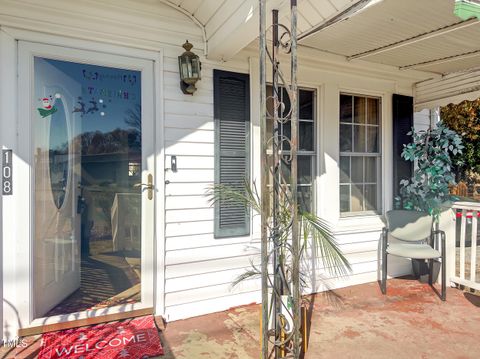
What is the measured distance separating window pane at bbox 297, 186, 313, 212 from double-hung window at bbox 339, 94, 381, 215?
1.42 ft

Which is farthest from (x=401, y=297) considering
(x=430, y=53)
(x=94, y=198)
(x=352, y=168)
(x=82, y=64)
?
(x=82, y=64)

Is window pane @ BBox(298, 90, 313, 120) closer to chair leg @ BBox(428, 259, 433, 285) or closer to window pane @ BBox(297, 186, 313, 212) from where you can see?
window pane @ BBox(297, 186, 313, 212)

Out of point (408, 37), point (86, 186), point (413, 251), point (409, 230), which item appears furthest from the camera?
point (409, 230)

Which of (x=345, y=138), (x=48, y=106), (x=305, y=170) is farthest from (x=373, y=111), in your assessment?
(x=48, y=106)

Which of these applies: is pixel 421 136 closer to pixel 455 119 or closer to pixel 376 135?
pixel 376 135

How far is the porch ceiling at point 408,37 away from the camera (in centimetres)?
246

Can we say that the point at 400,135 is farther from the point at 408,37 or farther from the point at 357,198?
the point at 408,37

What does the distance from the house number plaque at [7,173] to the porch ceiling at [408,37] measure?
8.34 ft

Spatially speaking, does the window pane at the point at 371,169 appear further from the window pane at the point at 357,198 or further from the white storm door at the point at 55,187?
the white storm door at the point at 55,187

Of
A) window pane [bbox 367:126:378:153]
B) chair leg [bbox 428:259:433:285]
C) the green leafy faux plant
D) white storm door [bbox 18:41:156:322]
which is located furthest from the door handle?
chair leg [bbox 428:259:433:285]

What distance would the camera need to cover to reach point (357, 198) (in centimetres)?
386

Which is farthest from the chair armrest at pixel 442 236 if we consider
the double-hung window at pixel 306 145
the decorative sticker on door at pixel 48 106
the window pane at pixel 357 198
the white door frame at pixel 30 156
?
the decorative sticker on door at pixel 48 106

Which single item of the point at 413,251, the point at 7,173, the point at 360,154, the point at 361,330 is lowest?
the point at 361,330

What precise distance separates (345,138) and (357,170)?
1.35 feet
